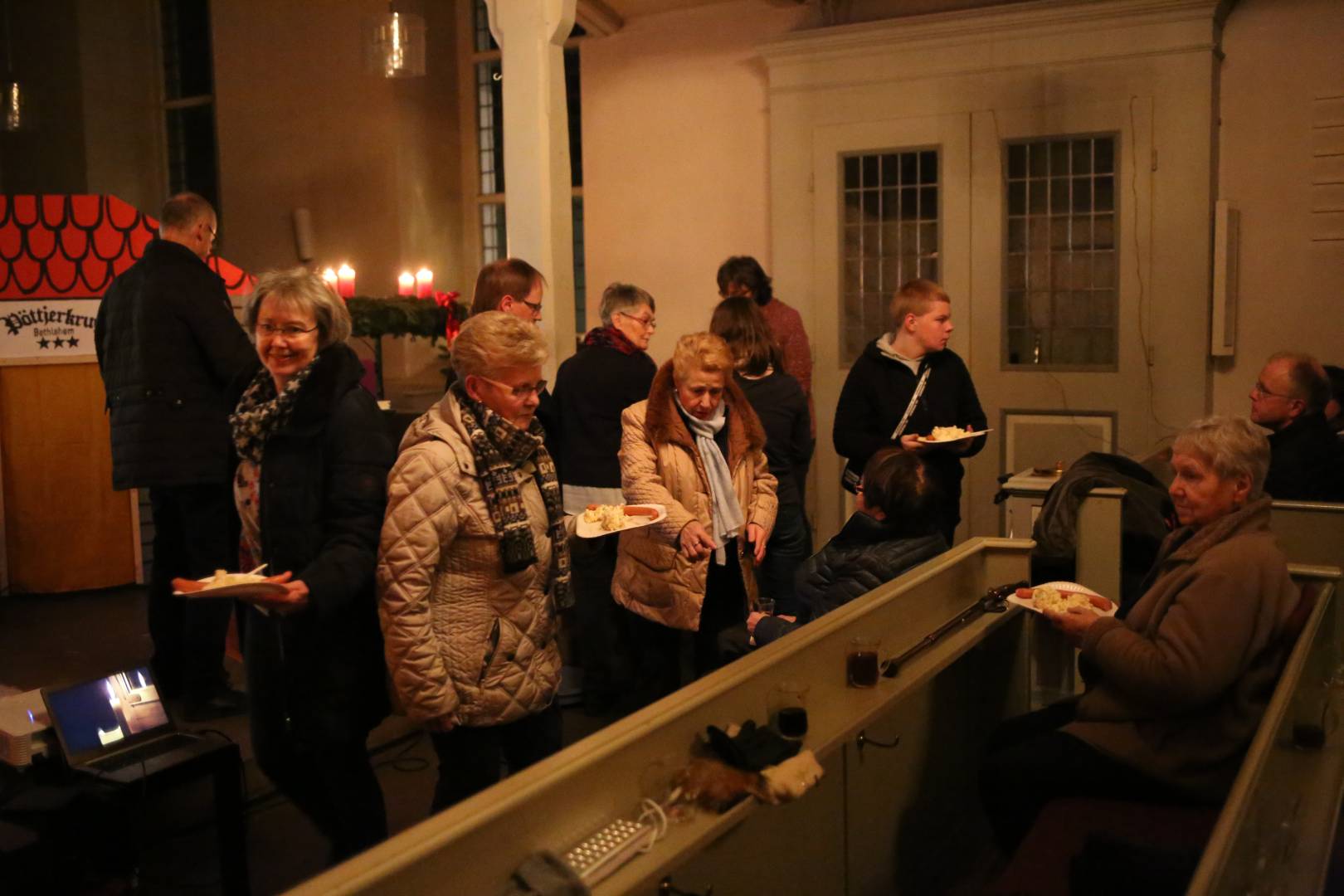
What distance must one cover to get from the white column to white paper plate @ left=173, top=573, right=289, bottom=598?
2949 millimetres

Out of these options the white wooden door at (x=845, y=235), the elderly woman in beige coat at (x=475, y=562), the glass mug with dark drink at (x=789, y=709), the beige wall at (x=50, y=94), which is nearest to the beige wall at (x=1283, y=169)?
the white wooden door at (x=845, y=235)

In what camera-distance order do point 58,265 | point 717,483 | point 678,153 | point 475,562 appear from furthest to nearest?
point 678,153 → point 58,265 → point 717,483 → point 475,562

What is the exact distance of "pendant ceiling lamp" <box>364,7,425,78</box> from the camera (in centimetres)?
633

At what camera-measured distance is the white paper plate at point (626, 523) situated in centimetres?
342

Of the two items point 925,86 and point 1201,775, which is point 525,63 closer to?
point 925,86

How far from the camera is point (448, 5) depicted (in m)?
9.97

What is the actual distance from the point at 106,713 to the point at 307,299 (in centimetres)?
128

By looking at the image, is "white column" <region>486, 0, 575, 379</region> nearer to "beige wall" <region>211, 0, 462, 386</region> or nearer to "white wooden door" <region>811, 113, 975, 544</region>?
"white wooden door" <region>811, 113, 975, 544</region>

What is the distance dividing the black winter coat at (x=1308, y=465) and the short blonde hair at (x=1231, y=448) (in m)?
1.74

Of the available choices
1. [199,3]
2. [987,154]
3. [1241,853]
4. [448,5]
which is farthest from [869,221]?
[199,3]

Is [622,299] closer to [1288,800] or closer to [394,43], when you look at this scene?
[1288,800]

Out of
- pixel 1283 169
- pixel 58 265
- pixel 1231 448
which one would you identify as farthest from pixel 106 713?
pixel 1283 169

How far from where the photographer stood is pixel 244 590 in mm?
2389

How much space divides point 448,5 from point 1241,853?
9628 millimetres
